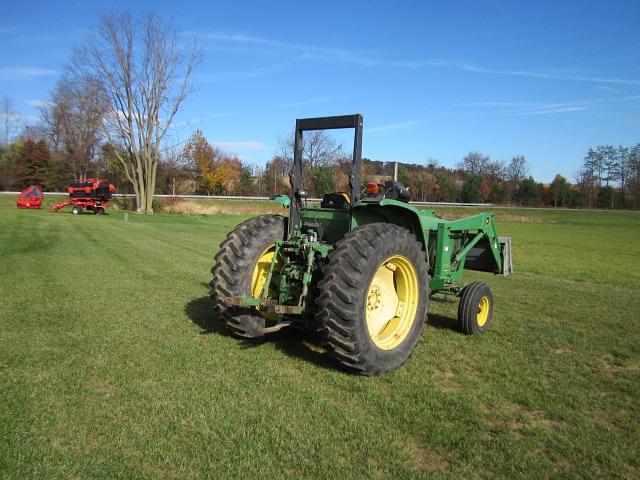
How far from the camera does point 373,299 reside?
5375 mm

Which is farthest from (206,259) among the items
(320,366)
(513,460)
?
(513,460)

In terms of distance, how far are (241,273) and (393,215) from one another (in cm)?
193

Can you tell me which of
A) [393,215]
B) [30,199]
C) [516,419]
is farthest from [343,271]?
[30,199]

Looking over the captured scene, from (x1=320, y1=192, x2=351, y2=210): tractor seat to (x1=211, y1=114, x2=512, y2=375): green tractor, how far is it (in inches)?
0.5

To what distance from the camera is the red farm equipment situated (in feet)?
98.4

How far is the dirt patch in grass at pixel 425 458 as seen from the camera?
3.39 meters

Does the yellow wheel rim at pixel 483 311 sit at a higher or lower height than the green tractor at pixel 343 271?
lower

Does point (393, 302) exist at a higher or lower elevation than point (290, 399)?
higher

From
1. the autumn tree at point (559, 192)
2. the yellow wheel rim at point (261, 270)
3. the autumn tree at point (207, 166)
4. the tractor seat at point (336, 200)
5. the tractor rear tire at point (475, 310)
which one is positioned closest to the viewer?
the tractor seat at point (336, 200)

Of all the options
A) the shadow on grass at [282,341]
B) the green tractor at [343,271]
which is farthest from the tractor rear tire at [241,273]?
the shadow on grass at [282,341]

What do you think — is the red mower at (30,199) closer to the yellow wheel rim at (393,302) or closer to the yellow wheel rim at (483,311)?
the yellow wheel rim at (483,311)

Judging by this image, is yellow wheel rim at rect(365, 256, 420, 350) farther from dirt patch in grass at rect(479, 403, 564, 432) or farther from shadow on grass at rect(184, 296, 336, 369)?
dirt patch in grass at rect(479, 403, 564, 432)

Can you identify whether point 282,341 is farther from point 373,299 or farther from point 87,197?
point 87,197

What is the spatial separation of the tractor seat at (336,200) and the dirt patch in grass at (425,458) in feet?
9.21
